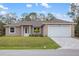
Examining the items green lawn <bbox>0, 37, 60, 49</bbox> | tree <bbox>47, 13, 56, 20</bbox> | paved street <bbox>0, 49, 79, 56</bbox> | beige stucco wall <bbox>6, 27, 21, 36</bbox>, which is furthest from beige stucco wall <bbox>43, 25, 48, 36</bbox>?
beige stucco wall <bbox>6, 27, 21, 36</bbox>

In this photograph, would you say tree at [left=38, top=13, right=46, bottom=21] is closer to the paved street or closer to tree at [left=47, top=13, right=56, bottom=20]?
tree at [left=47, top=13, right=56, bottom=20]

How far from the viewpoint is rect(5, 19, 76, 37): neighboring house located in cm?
745

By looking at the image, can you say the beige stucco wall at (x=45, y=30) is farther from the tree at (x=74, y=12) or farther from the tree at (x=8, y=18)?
the tree at (x=8, y=18)

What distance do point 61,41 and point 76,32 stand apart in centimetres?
41

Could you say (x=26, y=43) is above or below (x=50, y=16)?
below

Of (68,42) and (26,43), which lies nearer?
(26,43)

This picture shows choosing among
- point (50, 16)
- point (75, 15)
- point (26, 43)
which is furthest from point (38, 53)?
point (75, 15)

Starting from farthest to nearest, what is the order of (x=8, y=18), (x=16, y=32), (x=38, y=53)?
(x=16, y=32), (x=8, y=18), (x=38, y=53)

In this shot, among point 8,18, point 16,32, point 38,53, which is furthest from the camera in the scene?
point 16,32

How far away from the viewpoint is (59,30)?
299 inches

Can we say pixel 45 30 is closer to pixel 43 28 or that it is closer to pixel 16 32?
pixel 43 28

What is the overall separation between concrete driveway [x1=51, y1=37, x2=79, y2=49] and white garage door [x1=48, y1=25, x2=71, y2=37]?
11 centimetres

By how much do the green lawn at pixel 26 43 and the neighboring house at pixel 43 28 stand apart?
13 centimetres

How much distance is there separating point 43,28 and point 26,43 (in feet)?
1.71
